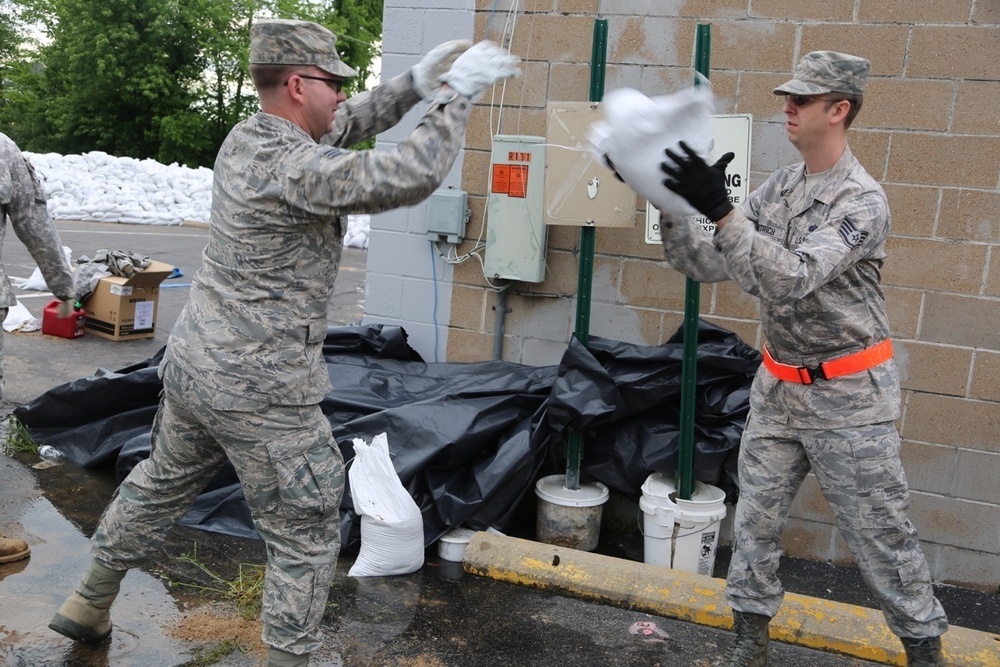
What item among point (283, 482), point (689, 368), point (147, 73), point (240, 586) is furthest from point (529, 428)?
point (147, 73)

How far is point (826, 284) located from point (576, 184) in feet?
5.33

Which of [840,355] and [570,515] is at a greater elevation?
[840,355]

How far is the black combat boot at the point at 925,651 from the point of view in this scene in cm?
318

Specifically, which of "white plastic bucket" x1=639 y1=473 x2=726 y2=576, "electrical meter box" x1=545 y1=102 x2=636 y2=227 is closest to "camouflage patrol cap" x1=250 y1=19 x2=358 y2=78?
"electrical meter box" x1=545 y1=102 x2=636 y2=227

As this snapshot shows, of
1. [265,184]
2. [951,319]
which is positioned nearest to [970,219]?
[951,319]

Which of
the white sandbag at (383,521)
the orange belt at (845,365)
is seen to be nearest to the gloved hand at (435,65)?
the orange belt at (845,365)

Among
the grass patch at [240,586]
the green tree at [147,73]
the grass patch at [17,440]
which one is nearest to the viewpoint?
the grass patch at [240,586]

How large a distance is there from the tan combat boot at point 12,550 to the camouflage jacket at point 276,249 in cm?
159

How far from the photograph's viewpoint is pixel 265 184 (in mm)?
2805

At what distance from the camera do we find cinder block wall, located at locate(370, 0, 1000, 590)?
4293mm

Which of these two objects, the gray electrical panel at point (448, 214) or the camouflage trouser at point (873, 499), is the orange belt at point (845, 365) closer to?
the camouflage trouser at point (873, 499)

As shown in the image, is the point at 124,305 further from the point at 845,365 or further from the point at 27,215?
the point at 845,365

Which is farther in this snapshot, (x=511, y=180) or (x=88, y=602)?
(x=511, y=180)

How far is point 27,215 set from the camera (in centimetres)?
416
